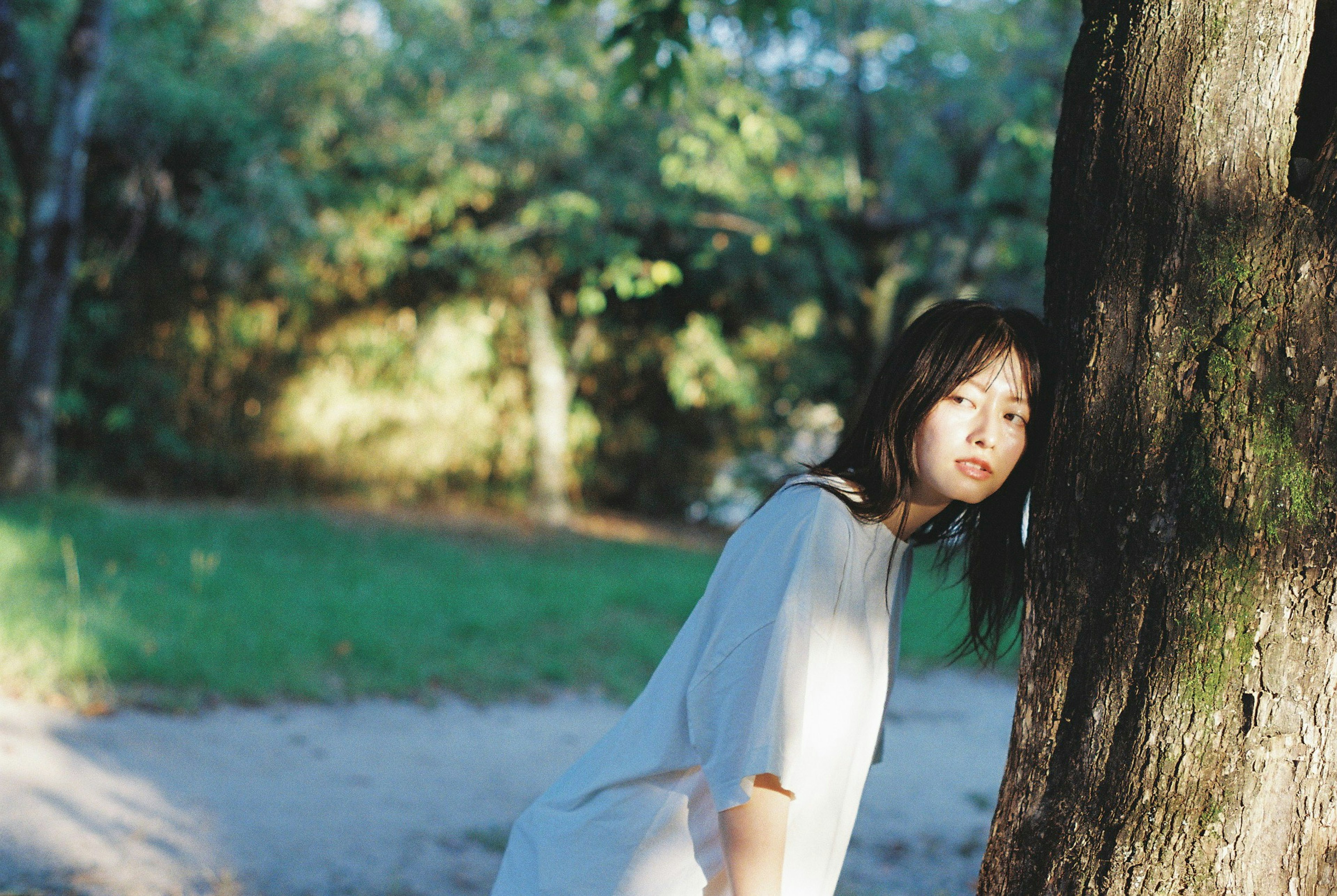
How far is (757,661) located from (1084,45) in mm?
1153

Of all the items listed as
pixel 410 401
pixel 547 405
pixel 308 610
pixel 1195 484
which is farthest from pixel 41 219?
pixel 1195 484

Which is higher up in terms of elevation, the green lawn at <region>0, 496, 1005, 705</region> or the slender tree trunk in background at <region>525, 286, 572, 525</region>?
the slender tree trunk in background at <region>525, 286, 572, 525</region>

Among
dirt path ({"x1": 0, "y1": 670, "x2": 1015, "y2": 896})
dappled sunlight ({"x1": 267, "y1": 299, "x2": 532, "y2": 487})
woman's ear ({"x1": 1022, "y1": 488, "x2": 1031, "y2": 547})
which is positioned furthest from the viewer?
dappled sunlight ({"x1": 267, "y1": 299, "x2": 532, "y2": 487})

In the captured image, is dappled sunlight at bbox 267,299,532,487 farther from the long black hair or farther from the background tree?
the background tree

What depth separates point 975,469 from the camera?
1.73m

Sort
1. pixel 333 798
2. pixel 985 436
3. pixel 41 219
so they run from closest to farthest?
pixel 985 436
pixel 333 798
pixel 41 219

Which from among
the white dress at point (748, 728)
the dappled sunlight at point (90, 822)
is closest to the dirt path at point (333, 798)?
the dappled sunlight at point (90, 822)

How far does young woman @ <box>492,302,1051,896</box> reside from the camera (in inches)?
58.7

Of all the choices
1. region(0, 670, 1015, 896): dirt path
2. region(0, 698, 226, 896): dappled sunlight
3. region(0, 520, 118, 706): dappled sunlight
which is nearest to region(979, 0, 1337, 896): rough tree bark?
region(0, 670, 1015, 896): dirt path

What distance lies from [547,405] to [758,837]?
446 inches

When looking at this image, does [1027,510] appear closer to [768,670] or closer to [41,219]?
[768,670]

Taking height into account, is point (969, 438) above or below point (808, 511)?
above

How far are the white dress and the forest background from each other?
7.48m

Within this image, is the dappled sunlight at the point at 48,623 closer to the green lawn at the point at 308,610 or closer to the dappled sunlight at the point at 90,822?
the green lawn at the point at 308,610
